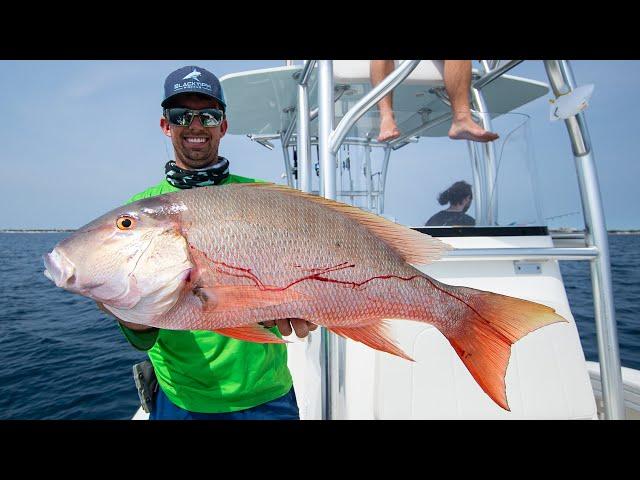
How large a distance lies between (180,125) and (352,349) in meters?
1.76

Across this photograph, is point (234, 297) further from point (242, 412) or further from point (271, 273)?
point (242, 412)

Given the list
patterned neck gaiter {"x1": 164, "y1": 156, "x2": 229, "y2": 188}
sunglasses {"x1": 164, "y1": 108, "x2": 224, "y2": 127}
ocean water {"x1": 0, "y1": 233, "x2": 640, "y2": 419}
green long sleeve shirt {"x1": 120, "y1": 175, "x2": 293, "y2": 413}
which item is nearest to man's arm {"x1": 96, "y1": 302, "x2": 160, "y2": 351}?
green long sleeve shirt {"x1": 120, "y1": 175, "x2": 293, "y2": 413}

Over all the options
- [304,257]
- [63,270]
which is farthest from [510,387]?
[63,270]

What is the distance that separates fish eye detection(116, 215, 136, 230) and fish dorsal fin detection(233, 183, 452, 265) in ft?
1.36

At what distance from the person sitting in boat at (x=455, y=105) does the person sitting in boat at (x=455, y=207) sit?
38 centimetres

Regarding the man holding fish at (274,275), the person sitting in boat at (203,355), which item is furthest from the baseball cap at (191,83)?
the man holding fish at (274,275)

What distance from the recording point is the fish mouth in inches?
46.9

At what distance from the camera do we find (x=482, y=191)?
3.04 metres

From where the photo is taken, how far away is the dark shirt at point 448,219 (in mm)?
2848

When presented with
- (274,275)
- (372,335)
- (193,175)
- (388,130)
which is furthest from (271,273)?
(388,130)

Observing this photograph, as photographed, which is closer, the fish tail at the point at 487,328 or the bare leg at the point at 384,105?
the fish tail at the point at 487,328

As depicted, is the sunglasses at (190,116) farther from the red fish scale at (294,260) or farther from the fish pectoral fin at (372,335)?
the fish pectoral fin at (372,335)

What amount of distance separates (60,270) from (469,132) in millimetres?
2678
